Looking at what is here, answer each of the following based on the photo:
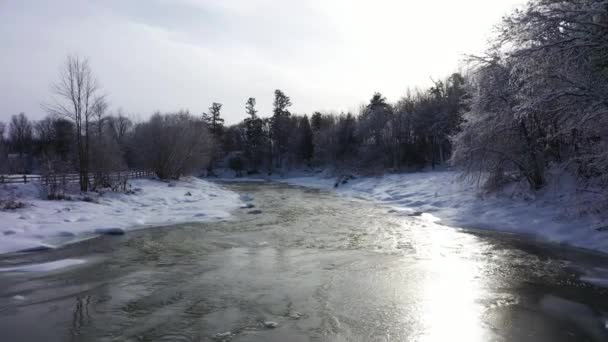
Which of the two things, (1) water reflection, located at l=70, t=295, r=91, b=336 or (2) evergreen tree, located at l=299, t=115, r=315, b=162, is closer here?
(1) water reflection, located at l=70, t=295, r=91, b=336

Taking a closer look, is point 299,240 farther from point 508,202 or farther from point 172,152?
point 172,152

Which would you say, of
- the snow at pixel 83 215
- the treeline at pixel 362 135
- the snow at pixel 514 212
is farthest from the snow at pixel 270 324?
the treeline at pixel 362 135

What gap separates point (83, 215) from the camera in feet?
54.3

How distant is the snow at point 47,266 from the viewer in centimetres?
948

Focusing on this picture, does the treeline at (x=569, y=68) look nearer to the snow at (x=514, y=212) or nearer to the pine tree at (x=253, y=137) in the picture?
the snow at (x=514, y=212)

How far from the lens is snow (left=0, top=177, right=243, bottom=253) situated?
500 inches

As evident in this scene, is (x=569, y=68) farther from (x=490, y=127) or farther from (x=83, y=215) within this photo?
(x=83, y=215)

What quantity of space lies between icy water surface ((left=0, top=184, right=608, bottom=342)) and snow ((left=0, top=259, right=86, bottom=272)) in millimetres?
103

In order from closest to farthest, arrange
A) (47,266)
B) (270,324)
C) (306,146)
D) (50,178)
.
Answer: (270,324), (47,266), (50,178), (306,146)

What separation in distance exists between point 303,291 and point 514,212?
12330 millimetres

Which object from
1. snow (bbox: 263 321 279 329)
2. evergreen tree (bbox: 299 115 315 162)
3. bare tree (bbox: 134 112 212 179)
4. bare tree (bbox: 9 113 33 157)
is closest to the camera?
snow (bbox: 263 321 279 329)

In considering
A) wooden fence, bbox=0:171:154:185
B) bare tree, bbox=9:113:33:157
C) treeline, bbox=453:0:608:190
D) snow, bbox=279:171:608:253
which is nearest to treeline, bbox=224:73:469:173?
snow, bbox=279:171:608:253

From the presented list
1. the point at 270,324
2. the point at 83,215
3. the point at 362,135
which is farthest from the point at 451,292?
the point at 362,135

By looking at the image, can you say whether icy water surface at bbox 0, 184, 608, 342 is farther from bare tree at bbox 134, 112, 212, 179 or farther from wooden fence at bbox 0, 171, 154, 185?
bare tree at bbox 134, 112, 212, 179
